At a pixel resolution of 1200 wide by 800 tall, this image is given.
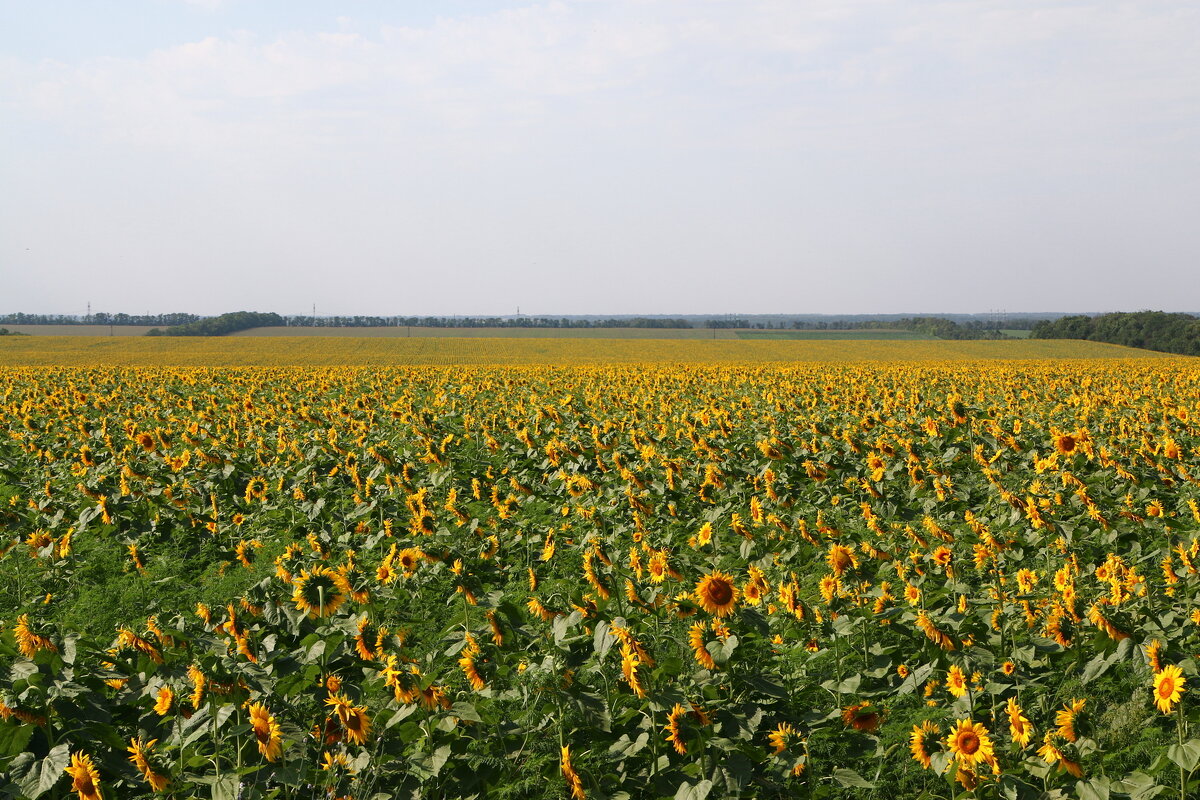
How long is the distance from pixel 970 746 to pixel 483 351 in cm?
6515

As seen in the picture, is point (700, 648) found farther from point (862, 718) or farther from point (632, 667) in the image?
point (862, 718)

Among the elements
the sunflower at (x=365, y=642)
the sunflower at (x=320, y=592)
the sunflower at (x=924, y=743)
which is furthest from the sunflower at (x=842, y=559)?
the sunflower at (x=320, y=592)

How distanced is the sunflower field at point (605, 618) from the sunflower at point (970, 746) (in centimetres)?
2

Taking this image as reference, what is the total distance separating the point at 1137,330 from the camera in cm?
8556

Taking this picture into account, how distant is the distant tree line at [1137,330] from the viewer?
264 ft

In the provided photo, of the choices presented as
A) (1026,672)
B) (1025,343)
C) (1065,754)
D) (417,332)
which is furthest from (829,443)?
(417,332)

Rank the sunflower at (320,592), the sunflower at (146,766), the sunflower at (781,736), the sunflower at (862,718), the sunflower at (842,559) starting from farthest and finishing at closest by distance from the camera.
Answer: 1. the sunflower at (842,559)
2. the sunflower at (320,592)
3. the sunflower at (862,718)
4. the sunflower at (781,736)
5. the sunflower at (146,766)

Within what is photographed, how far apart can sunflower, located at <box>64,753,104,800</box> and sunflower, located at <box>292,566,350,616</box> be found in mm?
1410

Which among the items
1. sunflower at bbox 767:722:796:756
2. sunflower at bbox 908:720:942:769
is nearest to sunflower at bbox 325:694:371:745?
sunflower at bbox 767:722:796:756

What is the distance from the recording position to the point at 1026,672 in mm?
5242

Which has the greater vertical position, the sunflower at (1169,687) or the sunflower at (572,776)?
the sunflower at (1169,687)

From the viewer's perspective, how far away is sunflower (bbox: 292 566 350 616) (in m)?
4.88

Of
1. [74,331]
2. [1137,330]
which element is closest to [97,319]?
[74,331]

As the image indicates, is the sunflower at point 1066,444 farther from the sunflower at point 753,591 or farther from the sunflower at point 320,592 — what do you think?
the sunflower at point 320,592
